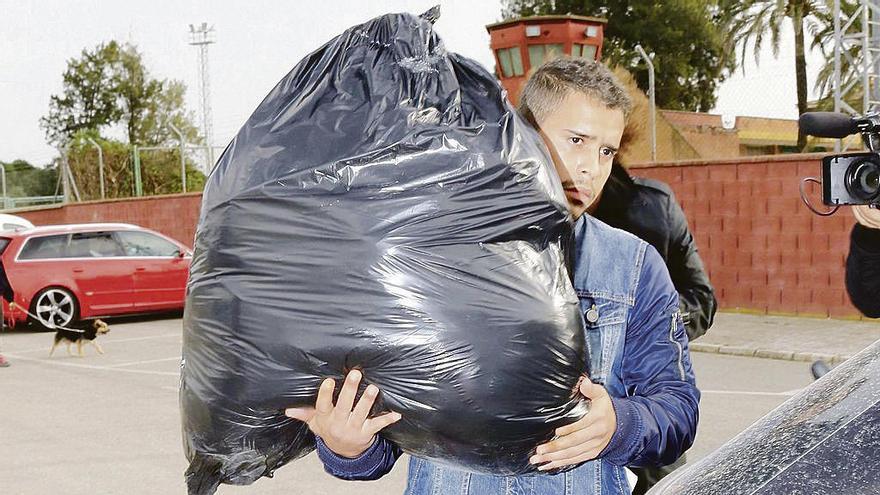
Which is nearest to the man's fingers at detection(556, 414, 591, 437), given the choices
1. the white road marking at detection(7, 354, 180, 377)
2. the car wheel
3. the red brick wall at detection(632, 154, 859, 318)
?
the white road marking at detection(7, 354, 180, 377)

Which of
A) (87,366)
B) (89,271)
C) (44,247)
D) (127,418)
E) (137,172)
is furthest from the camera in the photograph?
(137,172)

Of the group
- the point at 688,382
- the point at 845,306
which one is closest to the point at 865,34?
the point at 845,306

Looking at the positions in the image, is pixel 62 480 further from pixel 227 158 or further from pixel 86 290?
pixel 86 290

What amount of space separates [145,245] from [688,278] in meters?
12.2

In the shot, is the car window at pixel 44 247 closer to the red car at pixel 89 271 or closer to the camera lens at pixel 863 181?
the red car at pixel 89 271

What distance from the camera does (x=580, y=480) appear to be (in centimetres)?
181

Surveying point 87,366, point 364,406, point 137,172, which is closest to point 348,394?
point 364,406

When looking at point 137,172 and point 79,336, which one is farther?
point 137,172

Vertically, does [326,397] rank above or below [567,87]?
below

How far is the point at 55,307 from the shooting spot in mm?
13406

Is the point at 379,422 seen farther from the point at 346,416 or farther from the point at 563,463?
the point at 563,463

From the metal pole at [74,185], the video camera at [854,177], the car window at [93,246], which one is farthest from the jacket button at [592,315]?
the metal pole at [74,185]

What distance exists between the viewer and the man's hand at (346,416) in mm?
1538

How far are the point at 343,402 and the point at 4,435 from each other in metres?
6.03
